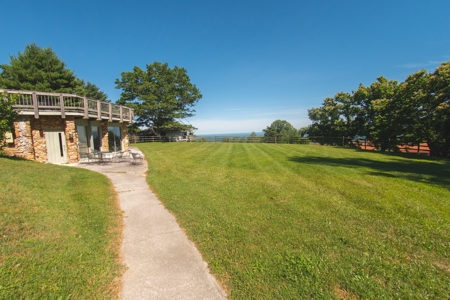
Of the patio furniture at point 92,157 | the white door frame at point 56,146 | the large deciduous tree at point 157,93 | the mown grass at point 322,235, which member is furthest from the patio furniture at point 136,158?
the large deciduous tree at point 157,93

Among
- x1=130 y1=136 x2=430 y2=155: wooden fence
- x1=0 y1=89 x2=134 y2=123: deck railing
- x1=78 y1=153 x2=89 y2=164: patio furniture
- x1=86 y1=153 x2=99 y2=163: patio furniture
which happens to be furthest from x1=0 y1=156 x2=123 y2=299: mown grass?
x1=130 y1=136 x2=430 y2=155: wooden fence

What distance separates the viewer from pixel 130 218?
455 cm

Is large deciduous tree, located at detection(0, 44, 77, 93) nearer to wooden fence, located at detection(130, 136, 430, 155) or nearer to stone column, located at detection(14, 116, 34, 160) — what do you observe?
wooden fence, located at detection(130, 136, 430, 155)

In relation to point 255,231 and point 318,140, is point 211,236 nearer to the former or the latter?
point 255,231

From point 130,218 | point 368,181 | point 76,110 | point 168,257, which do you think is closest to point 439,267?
point 168,257

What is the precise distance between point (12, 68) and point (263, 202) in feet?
117

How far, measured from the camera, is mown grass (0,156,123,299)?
2369 millimetres

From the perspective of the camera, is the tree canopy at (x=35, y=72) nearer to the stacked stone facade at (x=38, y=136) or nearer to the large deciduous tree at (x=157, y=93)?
the large deciduous tree at (x=157, y=93)

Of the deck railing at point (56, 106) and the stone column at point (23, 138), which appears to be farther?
the stone column at point (23, 138)

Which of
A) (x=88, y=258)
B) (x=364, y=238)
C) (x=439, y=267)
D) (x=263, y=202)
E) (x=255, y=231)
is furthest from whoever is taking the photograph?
(x=263, y=202)

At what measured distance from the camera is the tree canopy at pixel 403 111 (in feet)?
49.6

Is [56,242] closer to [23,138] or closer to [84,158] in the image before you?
[23,138]

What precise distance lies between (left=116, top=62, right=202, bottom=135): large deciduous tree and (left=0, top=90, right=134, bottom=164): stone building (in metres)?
19.4

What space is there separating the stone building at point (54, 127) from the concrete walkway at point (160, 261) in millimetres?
9368
